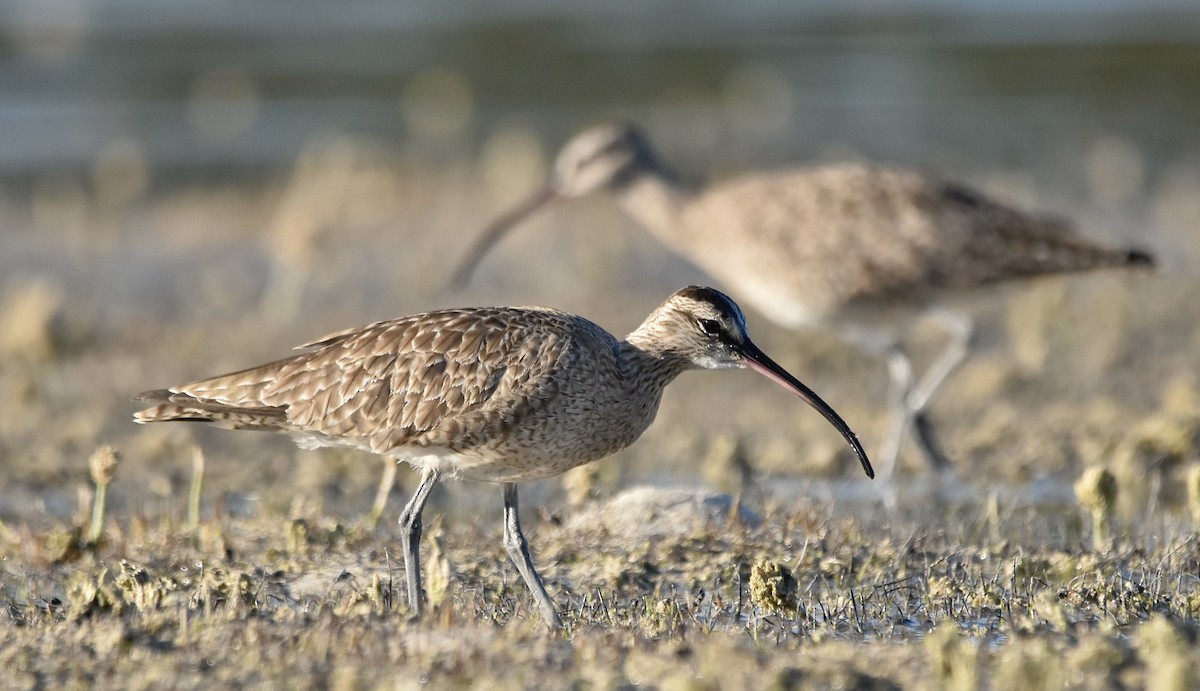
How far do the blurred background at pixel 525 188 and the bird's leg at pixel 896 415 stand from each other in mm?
198

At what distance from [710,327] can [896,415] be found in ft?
10.9

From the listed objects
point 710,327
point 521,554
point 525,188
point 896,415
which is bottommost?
point 521,554

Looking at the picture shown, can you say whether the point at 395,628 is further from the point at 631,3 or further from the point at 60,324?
the point at 631,3

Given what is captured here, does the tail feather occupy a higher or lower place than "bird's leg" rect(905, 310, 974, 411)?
lower

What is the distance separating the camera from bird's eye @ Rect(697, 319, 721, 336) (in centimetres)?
633

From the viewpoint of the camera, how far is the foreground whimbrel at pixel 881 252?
31.2 feet

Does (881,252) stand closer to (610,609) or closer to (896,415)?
(896,415)

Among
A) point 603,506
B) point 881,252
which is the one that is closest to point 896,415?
point 881,252

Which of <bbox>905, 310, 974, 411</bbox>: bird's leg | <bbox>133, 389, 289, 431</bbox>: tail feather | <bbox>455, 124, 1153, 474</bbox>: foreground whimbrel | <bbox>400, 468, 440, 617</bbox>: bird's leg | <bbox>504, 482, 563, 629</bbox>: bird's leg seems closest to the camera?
<bbox>504, 482, 563, 629</bbox>: bird's leg

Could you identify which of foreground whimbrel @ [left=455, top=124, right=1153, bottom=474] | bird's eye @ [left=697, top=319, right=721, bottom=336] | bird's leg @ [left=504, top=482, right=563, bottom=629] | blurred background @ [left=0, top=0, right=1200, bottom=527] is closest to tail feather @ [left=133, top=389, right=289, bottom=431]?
bird's leg @ [left=504, top=482, right=563, bottom=629]

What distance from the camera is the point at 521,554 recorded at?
5949 millimetres

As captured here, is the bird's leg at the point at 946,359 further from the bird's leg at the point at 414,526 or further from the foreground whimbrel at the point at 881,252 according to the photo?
the bird's leg at the point at 414,526

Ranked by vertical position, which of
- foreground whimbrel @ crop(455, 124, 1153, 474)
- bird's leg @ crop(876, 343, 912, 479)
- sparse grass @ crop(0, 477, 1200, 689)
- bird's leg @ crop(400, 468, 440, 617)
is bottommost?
sparse grass @ crop(0, 477, 1200, 689)

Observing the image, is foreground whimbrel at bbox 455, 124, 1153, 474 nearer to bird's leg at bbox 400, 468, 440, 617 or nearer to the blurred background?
the blurred background
